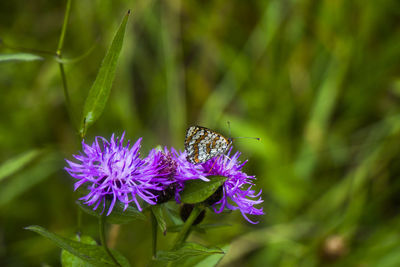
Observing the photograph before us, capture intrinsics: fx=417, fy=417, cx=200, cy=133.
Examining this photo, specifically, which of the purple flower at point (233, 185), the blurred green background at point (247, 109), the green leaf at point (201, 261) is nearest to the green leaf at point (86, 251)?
the green leaf at point (201, 261)

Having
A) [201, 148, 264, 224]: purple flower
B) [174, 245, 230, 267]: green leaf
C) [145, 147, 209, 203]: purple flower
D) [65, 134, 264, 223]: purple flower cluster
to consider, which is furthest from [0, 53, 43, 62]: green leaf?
[174, 245, 230, 267]: green leaf

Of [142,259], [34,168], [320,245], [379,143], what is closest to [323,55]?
[379,143]

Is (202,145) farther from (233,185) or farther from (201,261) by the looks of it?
(201,261)

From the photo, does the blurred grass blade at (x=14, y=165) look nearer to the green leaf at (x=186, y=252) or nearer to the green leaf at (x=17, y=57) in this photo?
the green leaf at (x=17, y=57)

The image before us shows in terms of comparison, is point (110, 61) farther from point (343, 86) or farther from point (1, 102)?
point (343, 86)

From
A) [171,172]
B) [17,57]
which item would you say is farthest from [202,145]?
[17,57]

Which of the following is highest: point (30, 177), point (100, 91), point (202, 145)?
point (30, 177)

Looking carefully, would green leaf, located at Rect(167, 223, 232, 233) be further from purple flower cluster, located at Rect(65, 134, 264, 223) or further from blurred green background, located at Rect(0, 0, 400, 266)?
blurred green background, located at Rect(0, 0, 400, 266)
